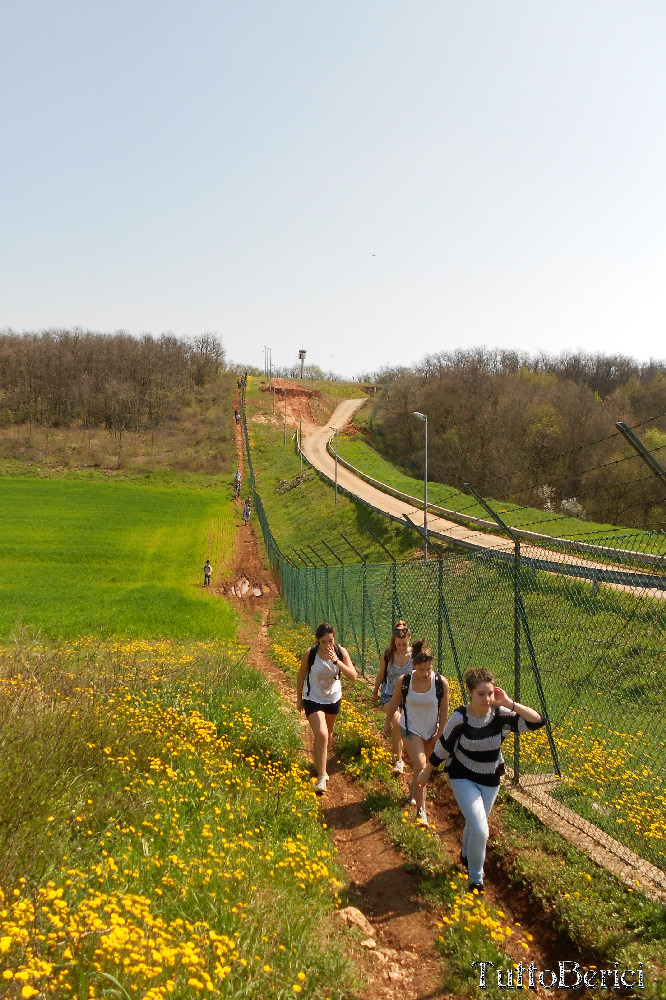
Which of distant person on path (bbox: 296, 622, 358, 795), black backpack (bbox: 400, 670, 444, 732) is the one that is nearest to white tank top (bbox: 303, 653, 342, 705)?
distant person on path (bbox: 296, 622, 358, 795)

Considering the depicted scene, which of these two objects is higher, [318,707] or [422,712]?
[422,712]

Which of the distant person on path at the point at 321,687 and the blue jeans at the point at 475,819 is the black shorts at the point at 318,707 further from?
the blue jeans at the point at 475,819

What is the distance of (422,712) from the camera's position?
215 inches

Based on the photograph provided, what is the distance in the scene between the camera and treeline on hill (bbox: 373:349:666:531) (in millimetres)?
40844

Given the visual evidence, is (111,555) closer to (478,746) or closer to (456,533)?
(456,533)

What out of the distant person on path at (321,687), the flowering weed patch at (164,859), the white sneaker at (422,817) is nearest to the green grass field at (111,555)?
the flowering weed patch at (164,859)

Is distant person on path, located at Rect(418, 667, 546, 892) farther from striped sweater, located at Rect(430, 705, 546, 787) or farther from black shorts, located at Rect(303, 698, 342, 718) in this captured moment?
black shorts, located at Rect(303, 698, 342, 718)

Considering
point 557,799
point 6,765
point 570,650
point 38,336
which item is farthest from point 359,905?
point 38,336

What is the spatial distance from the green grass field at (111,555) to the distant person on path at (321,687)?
715cm

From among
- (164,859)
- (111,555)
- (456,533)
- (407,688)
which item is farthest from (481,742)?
(111,555)

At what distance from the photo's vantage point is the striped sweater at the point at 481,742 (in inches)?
178

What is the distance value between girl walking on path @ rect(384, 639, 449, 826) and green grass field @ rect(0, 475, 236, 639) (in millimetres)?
8397

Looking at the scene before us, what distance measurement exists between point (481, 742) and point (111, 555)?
2907 centimetres

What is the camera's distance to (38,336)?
77375 mm
